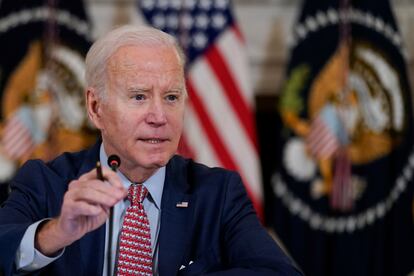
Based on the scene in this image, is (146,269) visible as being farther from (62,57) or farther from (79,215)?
(62,57)

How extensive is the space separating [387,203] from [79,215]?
3.44 metres

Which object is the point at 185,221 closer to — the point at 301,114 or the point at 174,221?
the point at 174,221

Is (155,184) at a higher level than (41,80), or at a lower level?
lower

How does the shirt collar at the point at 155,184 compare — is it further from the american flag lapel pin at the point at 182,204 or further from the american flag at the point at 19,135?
the american flag at the point at 19,135

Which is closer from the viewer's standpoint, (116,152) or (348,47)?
(116,152)

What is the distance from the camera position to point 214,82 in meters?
5.48

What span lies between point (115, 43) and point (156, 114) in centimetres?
22

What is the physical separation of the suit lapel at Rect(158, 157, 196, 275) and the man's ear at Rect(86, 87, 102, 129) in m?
0.25

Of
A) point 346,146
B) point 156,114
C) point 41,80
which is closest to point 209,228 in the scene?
point 156,114

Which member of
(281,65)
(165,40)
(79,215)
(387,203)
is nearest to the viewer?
(79,215)

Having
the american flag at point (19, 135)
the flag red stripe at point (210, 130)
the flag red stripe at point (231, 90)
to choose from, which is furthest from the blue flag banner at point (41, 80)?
the flag red stripe at point (231, 90)

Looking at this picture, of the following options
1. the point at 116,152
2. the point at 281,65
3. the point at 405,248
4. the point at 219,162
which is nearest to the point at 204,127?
the point at 219,162

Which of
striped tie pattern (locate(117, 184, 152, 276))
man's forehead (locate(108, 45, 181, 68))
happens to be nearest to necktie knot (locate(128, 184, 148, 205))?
striped tie pattern (locate(117, 184, 152, 276))

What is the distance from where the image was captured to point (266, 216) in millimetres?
6078
